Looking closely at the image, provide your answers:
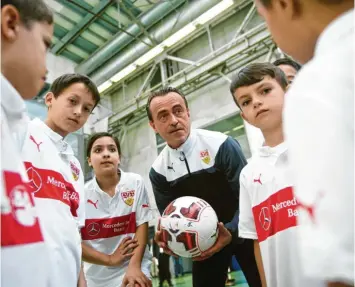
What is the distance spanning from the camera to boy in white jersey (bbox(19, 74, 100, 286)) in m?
1.12

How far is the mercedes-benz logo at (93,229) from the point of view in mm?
2201

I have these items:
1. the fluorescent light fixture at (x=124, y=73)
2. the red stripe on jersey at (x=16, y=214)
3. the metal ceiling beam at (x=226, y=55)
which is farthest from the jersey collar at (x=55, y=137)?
the fluorescent light fixture at (x=124, y=73)

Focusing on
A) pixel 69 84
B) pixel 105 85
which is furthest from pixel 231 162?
pixel 105 85

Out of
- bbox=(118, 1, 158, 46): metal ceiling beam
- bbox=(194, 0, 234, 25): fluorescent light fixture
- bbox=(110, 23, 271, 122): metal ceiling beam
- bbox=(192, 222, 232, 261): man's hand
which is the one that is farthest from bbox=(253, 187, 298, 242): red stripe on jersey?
bbox=(118, 1, 158, 46): metal ceiling beam

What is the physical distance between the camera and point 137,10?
706cm

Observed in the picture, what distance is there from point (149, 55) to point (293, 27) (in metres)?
7.34

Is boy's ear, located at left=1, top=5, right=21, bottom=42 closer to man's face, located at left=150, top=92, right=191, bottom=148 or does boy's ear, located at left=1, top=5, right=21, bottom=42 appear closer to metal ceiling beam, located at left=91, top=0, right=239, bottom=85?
man's face, located at left=150, top=92, right=191, bottom=148

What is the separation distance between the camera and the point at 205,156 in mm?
1984

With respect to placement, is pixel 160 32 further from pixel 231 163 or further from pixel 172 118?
pixel 231 163

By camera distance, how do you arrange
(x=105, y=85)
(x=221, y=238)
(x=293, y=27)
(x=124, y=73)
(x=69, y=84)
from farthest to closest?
(x=105, y=85)
(x=124, y=73)
(x=69, y=84)
(x=221, y=238)
(x=293, y=27)

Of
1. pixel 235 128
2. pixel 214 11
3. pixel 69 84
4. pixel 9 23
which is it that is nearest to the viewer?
pixel 9 23

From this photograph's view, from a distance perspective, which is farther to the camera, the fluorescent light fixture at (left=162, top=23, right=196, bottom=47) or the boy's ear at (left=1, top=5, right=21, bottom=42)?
the fluorescent light fixture at (left=162, top=23, right=196, bottom=47)

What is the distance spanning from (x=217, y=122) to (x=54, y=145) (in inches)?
223

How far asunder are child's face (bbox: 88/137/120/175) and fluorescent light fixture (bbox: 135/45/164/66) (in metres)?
5.43
